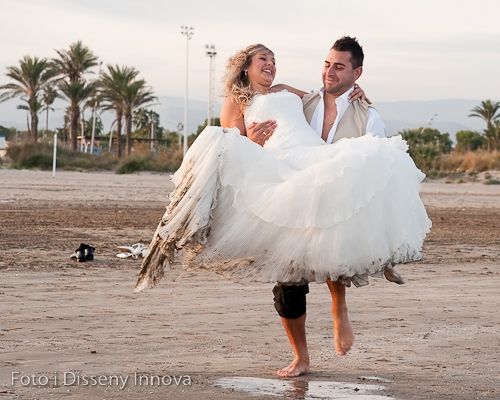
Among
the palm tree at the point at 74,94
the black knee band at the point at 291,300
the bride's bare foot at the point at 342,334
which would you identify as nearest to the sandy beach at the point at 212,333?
the bride's bare foot at the point at 342,334

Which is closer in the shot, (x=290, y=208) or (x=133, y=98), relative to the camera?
(x=290, y=208)

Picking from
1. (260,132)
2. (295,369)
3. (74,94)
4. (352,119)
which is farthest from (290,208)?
(74,94)

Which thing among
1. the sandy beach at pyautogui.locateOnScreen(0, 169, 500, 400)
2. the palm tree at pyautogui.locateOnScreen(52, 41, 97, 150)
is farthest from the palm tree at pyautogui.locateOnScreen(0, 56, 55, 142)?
the sandy beach at pyautogui.locateOnScreen(0, 169, 500, 400)

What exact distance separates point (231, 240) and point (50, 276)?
5.79 metres

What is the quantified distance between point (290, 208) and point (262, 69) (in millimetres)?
1072

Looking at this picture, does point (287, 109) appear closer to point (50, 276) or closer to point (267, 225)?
point (267, 225)

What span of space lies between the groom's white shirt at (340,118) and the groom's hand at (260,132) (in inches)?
12.7

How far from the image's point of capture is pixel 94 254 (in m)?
14.8

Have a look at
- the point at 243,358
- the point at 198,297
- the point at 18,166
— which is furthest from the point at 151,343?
the point at 18,166

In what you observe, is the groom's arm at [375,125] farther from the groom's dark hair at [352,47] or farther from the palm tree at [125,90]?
the palm tree at [125,90]

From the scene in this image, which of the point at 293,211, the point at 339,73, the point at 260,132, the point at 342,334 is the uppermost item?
the point at 339,73

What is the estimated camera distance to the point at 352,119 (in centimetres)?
761

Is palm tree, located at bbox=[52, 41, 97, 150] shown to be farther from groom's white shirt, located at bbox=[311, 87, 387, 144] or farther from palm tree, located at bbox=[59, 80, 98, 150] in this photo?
groom's white shirt, located at bbox=[311, 87, 387, 144]

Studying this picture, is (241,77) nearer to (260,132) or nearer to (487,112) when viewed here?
(260,132)
